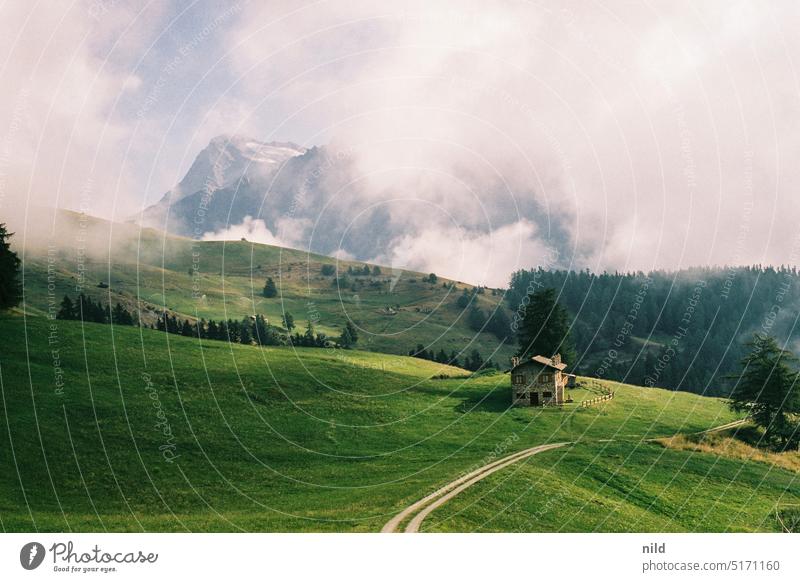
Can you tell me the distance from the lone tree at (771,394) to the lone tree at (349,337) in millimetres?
104480

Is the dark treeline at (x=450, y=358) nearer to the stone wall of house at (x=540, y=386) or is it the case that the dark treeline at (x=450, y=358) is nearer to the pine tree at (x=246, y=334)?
the pine tree at (x=246, y=334)

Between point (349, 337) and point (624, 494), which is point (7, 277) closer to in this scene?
point (624, 494)

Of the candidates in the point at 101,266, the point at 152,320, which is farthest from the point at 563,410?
the point at 101,266

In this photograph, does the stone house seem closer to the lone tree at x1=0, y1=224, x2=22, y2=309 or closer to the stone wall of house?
the stone wall of house

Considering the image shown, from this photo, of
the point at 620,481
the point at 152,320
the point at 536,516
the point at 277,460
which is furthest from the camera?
the point at 152,320

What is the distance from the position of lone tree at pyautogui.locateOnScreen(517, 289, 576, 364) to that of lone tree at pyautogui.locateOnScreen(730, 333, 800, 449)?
23234mm

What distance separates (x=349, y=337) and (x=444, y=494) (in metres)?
135

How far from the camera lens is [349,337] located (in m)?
180

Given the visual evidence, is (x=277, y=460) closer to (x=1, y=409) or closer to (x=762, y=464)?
(x=1, y=409)

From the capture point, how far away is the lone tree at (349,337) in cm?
17412

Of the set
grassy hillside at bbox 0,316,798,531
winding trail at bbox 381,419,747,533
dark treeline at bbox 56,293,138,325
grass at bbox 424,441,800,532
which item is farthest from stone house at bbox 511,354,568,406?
dark treeline at bbox 56,293,138,325

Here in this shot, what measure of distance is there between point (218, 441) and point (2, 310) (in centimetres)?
4402

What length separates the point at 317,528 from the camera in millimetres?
40875
